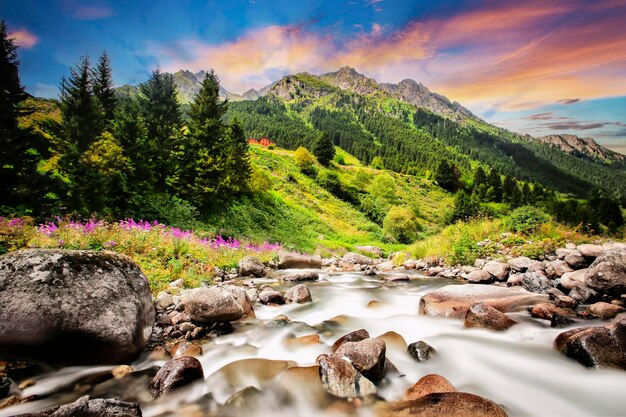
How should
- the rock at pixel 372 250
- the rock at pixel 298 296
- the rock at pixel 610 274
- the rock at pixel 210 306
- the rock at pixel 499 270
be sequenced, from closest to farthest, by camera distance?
the rock at pixel 210 306 < the rock at pixel 610 274 < the rock at pixel 298 296 < the rock at pixel 499 270 < the rock at pixel 372 250

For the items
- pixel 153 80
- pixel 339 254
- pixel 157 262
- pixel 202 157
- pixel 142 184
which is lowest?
pixel 339 254

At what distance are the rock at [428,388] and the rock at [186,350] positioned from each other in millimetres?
3606

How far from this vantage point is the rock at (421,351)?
5227mm

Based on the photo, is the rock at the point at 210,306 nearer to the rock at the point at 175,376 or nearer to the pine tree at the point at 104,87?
the rock at the point at 175,376

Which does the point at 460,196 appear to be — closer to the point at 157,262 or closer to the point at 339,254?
the point at 339,254

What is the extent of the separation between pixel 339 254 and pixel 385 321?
15867 mm

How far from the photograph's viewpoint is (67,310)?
14.3 feet

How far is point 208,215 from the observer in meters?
23.0

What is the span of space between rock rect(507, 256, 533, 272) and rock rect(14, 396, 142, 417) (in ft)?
41.6

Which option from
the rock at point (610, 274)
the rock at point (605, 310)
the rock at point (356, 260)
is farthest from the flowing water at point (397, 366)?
the rock at point (356, 260)

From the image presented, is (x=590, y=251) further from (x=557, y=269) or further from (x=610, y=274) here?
(x=610, y=274)

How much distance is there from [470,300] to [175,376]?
7.20 m

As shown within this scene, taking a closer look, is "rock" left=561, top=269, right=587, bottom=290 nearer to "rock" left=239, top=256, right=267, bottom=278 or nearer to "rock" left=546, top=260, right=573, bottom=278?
"rock" left=546, top=260, right=573, bottom=278

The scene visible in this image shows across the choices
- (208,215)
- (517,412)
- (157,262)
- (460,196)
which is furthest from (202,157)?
(460,196)
